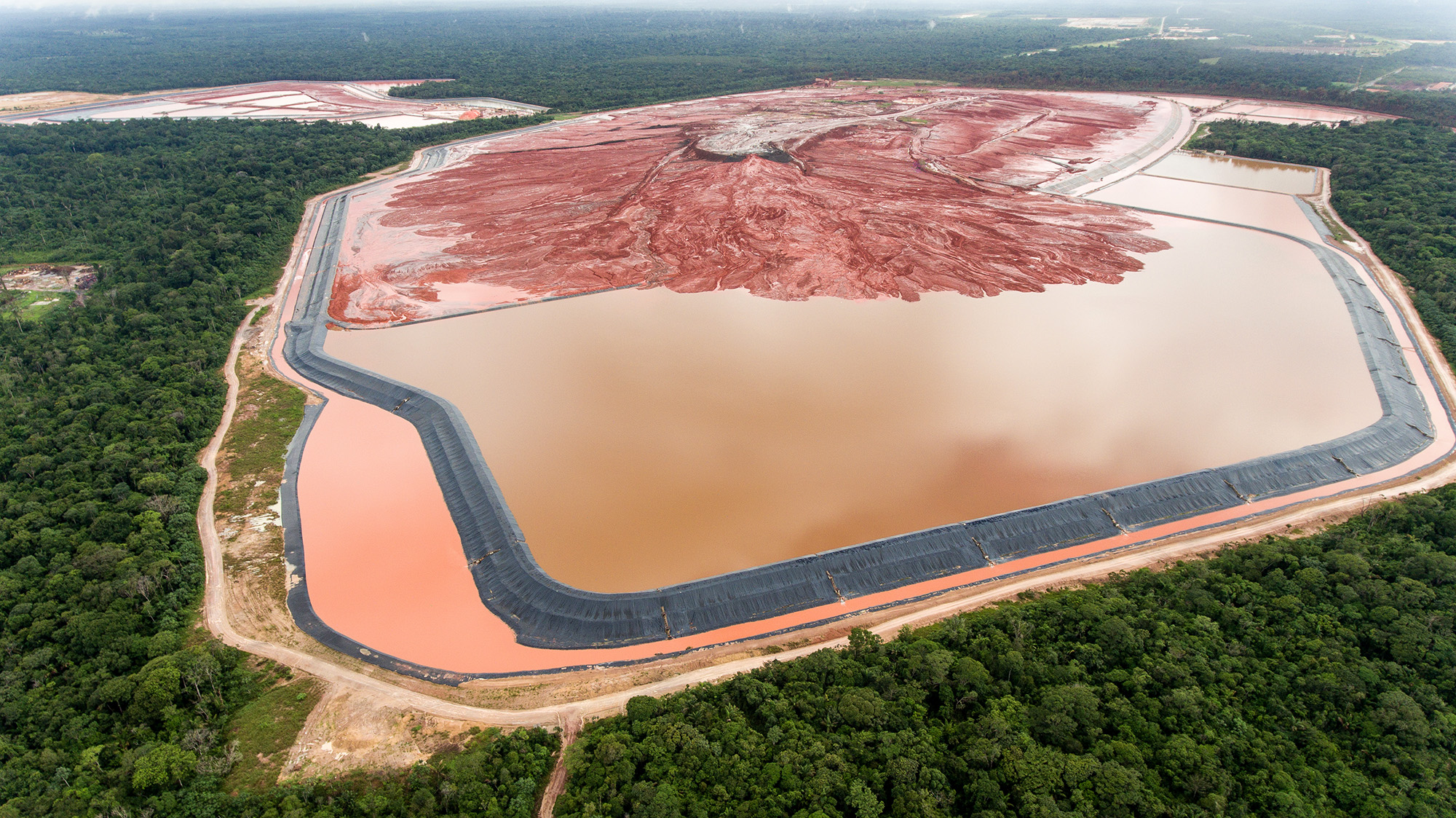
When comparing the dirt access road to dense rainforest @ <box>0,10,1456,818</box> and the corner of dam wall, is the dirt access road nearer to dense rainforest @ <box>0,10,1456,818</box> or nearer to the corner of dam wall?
dense rainforest @ <box>0,10,1456,818</box>

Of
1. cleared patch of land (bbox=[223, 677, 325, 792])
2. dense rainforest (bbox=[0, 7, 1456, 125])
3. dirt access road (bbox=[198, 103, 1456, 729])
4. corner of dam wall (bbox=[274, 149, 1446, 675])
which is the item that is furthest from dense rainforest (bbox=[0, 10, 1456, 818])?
dense rainforest (bbox=[0, 7, 1456, 125])

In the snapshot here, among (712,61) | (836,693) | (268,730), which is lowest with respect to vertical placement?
(268,730)

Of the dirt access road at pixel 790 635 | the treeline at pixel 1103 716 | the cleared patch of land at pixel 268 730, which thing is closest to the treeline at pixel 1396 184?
the dirt access road at pixel 790 635

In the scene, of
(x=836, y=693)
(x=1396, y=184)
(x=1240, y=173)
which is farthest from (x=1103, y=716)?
(x=1240, y=173)

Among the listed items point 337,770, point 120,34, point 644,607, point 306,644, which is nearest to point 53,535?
point 306,644

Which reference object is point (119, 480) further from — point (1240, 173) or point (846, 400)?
point (1240, 173)

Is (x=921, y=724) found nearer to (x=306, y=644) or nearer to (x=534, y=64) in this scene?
(x=306, y=644)
